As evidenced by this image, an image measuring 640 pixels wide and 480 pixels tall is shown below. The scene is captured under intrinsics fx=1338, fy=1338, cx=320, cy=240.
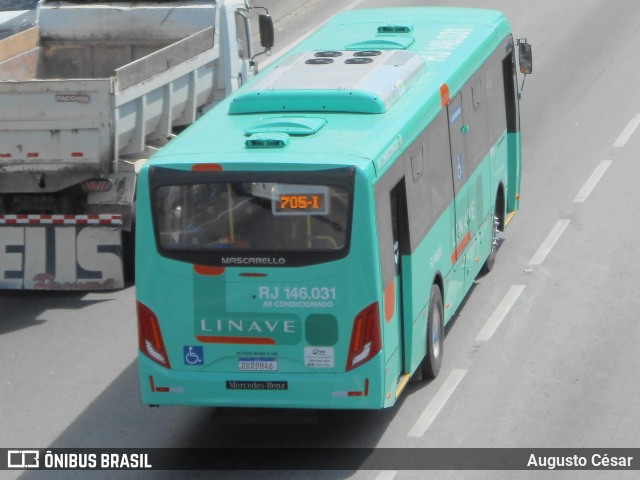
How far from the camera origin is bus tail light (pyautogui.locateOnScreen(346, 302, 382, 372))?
10.6 metres

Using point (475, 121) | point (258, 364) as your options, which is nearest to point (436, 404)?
point (258, 364)

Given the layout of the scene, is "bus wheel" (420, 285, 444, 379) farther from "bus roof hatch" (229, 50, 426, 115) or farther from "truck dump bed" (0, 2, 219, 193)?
"truck dump bed" (0, 2, 219, 193)

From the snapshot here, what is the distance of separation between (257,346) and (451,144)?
3.58 m

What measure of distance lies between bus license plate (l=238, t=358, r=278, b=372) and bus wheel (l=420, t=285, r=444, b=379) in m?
2.14

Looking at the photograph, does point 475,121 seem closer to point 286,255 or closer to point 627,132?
point 286,255

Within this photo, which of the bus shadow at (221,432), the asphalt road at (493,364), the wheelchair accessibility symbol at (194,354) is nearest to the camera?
the wheelchair accessibility symbol at (194,354)

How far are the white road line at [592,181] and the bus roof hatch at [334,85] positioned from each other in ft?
17.8

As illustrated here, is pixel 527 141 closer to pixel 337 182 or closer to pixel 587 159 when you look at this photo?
pixel 587 159

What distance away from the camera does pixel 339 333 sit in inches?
419

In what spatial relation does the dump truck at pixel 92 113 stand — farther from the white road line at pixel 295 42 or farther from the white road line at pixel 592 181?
the white road line at pixel 592 181

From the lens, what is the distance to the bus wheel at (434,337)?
12500 mm

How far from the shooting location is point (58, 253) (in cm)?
1558

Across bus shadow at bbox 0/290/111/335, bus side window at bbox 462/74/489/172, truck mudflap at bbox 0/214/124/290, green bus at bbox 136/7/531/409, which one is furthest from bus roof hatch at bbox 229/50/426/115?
bus shadow at bbox 0/290/111/335

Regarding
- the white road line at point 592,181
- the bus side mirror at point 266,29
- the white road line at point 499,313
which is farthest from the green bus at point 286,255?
the white road line at point 592,181
